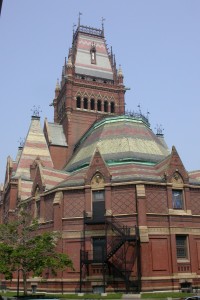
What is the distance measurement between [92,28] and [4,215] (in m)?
44.2

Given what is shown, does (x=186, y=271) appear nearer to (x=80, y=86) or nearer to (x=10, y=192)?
(x=10, y=192)

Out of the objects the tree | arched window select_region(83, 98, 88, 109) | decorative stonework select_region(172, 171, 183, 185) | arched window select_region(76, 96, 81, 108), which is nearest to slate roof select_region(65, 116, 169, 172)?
decorative stonework select_region(172, 171, 183, 185)

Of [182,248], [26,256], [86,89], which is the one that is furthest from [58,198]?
[86,89]

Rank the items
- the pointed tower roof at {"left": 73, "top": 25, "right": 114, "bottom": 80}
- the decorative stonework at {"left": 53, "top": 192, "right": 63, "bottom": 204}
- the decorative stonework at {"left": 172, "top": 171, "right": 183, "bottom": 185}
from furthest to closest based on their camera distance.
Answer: the pointed tower roof at {"left": 73, "top": 25, "right": 114, "bottom": 80} < the decorative stonework at {"left": 172, "top": 171, "right": 183, "bottom": 185} < the decorative stonework at {"left": 53, "top": 192, "right": 63, "bottom": 204}

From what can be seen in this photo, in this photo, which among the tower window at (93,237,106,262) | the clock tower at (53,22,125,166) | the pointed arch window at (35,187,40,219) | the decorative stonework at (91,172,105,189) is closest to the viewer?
the tower window at (93,237,106,262)

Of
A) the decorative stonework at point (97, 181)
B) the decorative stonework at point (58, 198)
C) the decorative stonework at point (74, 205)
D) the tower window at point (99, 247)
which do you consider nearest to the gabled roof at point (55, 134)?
the decorative stonework at point (58, 198)

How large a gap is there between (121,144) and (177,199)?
10735 mm

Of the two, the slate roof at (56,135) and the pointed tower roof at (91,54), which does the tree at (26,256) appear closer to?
the slate roof at (56,135)

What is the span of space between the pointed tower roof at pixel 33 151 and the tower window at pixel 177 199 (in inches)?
882

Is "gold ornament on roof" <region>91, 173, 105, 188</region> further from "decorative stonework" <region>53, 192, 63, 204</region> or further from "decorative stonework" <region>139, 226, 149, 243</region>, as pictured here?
"decorative stonework" <region>139, 226, 149, 243</region>

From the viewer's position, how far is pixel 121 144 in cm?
4669

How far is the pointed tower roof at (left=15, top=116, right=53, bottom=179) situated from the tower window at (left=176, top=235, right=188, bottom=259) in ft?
80.5

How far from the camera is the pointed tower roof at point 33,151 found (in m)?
55.2

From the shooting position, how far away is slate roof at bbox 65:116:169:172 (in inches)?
1762
